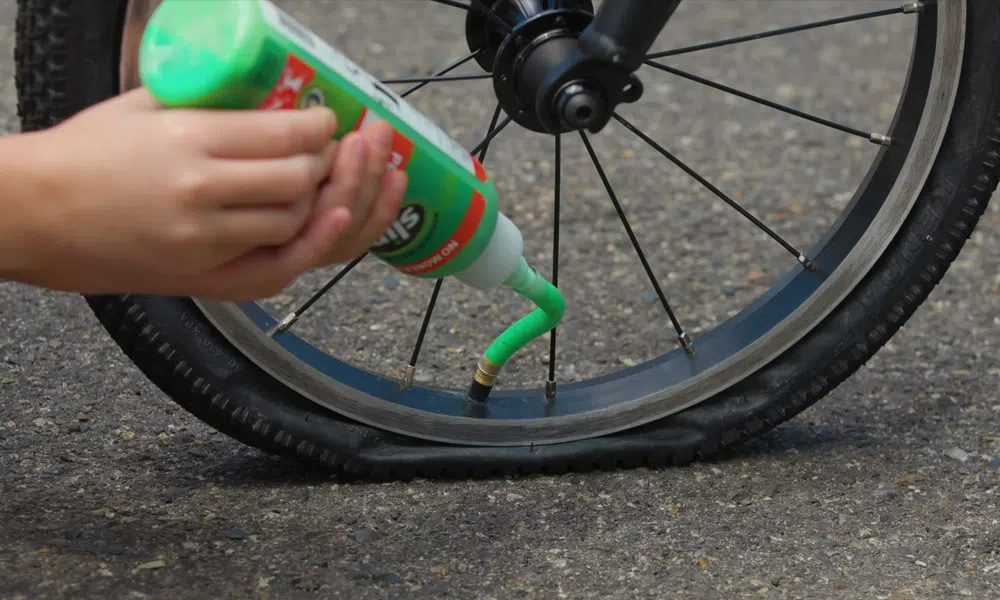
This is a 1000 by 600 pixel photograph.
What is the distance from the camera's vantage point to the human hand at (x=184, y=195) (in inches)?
31.7

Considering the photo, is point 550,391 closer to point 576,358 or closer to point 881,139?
point 576,358

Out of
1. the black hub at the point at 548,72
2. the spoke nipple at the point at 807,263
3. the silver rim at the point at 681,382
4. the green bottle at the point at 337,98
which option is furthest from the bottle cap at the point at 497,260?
the spoke nipple at the point at 807,263

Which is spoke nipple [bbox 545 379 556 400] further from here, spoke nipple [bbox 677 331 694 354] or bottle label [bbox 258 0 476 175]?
bottle label [bbox 258 0 476 175]

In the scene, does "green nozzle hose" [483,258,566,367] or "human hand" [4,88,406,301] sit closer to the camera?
"human hand" [4,88,406,301]

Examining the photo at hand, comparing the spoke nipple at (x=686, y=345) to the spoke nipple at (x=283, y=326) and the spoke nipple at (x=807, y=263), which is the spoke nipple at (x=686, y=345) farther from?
the spoke nipple at (x=283, y=326)

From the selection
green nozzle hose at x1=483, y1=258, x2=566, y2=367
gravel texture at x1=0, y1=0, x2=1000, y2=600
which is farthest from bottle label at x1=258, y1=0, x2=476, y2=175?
gravel texture at x1=0, y1=0, x2=1000, y2=600

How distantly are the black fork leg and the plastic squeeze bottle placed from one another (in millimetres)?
208

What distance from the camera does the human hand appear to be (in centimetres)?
81

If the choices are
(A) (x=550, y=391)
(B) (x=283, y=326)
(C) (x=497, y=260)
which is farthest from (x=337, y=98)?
(A) (x=550, y=391)

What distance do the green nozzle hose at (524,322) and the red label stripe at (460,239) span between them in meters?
0.12

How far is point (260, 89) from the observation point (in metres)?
0.84

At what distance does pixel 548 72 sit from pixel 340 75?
0.34 metres

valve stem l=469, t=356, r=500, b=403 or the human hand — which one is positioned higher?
valve stem l=469, t=356, r=500, b=403

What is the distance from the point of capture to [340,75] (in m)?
0.90
